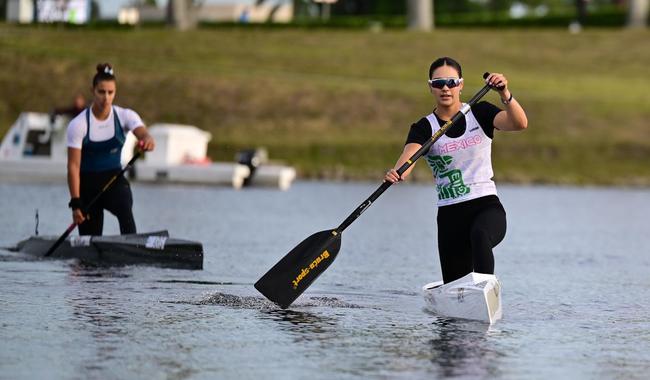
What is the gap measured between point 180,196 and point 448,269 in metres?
22.7

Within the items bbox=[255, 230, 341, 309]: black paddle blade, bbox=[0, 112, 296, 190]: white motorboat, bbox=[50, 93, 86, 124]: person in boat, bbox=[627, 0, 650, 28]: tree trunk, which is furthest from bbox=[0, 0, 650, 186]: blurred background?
bbox=[255, 230, 341, 309]: black paddle blade

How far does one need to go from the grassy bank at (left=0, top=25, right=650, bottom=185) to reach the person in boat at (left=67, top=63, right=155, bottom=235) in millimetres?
32756

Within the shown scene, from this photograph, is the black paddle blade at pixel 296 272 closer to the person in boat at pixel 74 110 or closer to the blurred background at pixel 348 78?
the person in boat at pixel 74 110

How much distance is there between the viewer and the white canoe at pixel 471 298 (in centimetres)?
1236

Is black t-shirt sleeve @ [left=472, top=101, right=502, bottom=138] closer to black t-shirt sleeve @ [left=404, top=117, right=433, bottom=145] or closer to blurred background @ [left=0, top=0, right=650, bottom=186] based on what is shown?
black t-shirt sleeve @ [left=404, top=117, right=433, bottom=145]

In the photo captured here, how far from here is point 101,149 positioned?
16.2 m

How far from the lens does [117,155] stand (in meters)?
16.4

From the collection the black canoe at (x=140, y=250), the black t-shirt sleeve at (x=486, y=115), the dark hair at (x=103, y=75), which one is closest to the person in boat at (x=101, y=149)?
the dark hair at (x=103, y=75)

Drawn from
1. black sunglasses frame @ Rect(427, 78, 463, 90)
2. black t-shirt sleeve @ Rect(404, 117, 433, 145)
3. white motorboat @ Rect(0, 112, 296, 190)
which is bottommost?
white motorboat @ Rect(0, 112, 296, 190)

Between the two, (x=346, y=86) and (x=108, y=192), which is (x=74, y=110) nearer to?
(x=108, y=192)

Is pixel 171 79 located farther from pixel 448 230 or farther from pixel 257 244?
pixel 448 230

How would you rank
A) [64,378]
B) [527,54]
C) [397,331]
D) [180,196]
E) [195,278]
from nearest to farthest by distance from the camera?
[64,378], [397,331], [195,278], [180,196], [527,54]

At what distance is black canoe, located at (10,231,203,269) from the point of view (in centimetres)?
1669

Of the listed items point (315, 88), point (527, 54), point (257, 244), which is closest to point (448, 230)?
point (257, 244)
